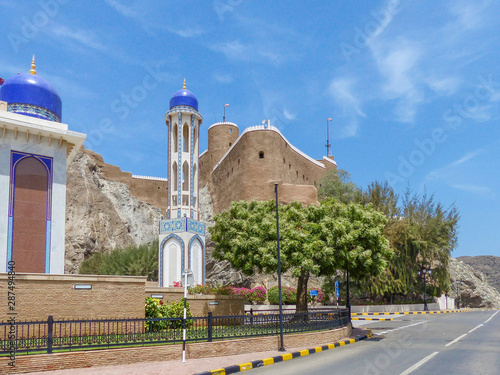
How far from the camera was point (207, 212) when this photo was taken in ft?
204

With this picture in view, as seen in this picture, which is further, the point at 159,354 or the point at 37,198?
the point at 37,198

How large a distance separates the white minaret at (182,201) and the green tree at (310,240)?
732 centimetres

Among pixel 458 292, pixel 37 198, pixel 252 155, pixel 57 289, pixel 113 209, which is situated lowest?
pixel 458 292

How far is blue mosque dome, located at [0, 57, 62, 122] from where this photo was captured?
19.3 meters

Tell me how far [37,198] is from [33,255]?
222 cm

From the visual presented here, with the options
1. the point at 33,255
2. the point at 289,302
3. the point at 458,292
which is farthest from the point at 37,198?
the point at 458,292

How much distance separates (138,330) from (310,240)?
885 centimetres

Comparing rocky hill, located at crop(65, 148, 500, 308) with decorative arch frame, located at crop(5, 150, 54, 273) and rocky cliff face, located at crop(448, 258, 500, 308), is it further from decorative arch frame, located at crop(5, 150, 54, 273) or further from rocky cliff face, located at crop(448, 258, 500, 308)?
decorative arch frame, located at crop(5, 150, 54, 273)

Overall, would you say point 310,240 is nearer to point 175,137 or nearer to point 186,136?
point 175,137

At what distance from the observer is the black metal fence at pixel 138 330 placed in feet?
36.9

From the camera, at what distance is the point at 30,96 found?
1956cm

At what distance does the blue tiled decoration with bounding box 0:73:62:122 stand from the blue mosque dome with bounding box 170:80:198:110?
40.5 feet

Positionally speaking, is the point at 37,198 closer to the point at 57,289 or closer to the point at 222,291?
the point at 57,289

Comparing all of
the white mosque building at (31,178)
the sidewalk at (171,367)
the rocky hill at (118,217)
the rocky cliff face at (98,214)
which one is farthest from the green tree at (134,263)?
the sidewalk at (171,367)
